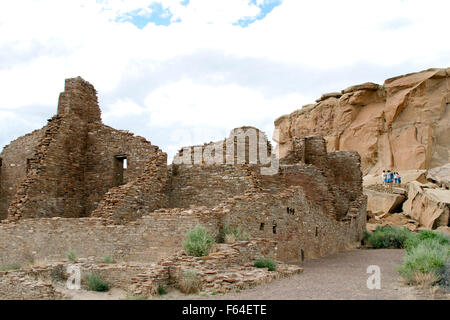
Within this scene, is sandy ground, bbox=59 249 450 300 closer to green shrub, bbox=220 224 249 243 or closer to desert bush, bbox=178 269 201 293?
desert bush, bbox=178 269 201 293

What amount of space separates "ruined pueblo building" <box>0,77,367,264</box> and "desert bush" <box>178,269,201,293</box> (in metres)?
A: 2.33

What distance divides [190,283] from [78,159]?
1014 centimetres

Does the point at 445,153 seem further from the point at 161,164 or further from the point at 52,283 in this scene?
the point at 52,283

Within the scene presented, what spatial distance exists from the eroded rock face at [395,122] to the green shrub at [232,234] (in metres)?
27.4

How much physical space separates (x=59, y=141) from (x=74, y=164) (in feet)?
3.71

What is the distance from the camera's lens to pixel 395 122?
4188 cm

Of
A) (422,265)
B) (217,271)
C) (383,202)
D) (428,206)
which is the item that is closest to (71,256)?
(217,271)

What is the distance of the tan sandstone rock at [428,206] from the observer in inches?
1030

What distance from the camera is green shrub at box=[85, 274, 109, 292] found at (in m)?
11.1

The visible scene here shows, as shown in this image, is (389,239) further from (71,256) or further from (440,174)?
(440,174)

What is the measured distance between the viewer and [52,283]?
37.8 feet

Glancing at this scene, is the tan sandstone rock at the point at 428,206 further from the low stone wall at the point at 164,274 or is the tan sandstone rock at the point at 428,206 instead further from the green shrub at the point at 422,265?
the green shrub at the point at 422,265

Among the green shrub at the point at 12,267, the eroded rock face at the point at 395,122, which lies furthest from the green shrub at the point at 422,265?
the eroded rock face at the point at 395,122
